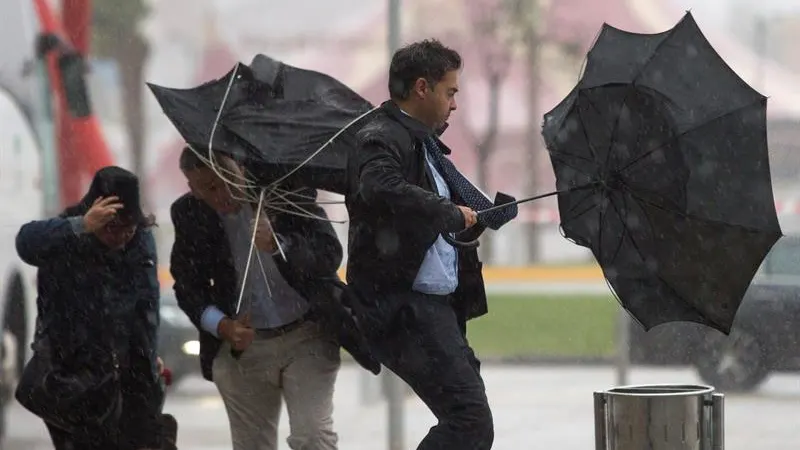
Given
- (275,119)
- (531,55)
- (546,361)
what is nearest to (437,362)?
(275,119)

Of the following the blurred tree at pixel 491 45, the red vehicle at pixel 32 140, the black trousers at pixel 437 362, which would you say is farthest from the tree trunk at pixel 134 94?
the black trousers at pixel 437 362

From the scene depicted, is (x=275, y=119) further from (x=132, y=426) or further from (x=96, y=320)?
(x=132, y=426)

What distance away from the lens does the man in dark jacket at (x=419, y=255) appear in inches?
209

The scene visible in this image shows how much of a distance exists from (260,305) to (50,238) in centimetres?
80

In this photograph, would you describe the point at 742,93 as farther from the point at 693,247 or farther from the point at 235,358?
the point at 235,358

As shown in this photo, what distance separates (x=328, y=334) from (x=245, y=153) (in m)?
0.72

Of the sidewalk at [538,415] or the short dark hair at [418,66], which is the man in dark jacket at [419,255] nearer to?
the short dark hair at [418,66]

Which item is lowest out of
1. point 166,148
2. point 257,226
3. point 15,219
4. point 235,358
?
point 235,358

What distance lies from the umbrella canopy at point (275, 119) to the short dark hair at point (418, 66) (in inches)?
18.1

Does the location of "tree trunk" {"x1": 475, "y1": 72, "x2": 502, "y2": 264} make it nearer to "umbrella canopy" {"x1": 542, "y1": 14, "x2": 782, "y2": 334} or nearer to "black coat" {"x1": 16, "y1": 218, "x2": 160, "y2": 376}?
"black coat" {"x1": 16, "y1": 218, "x2": 160, "y2": 376}

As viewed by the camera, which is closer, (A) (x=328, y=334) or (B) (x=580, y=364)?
(A) (x=328, y=334)

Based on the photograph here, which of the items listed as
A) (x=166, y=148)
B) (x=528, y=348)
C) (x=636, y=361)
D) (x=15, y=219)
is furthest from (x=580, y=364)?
(x=15, y=219)

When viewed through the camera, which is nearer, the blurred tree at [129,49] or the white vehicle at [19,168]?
the white vehicle at [19,168]

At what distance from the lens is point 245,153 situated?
20.2ft
